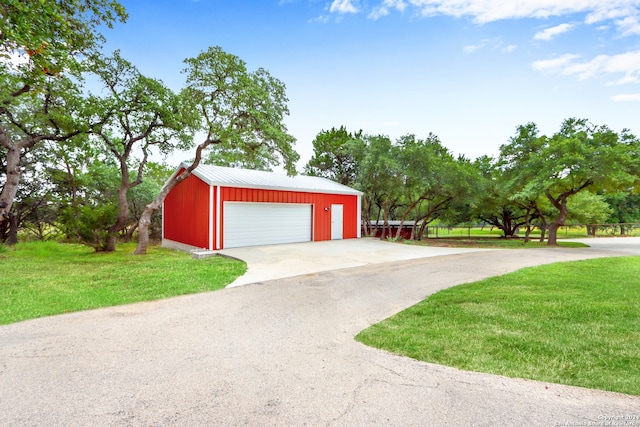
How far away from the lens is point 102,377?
233 cm

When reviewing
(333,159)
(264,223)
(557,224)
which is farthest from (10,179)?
(557,224)

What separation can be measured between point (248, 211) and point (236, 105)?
3994 mm

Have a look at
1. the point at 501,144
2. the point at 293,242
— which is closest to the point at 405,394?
the point at 293,242

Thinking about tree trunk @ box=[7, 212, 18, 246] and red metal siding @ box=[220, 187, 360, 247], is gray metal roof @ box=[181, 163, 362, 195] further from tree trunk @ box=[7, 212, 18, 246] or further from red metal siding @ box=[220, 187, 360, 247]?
tree trunk @ box=[7, 212, 18, 246]

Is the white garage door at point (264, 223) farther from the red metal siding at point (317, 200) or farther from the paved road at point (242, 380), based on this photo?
the paved road at point (242, 380)

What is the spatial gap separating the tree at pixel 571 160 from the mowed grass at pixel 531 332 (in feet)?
24.4

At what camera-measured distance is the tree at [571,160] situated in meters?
10.6

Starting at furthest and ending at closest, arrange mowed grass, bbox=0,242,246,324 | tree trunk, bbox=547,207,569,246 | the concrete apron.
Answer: tree trunk, bbox=547,207,569,246 < the concrete apron < mowed grass, bbox=0,242,246,324

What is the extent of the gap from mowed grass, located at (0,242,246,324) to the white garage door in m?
2.56

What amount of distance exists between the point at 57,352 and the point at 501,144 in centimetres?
1642

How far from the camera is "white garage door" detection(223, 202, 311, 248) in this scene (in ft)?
35.8

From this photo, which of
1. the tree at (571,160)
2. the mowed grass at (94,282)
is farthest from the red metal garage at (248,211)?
the tree at (571,160)

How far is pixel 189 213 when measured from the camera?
11648 mm

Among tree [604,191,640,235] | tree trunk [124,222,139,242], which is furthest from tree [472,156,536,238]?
tree trunk [124,222,139,242]
